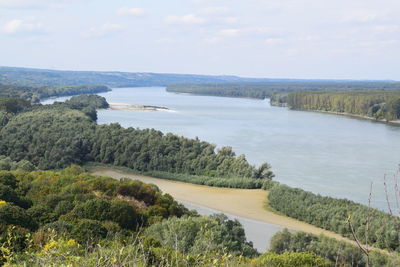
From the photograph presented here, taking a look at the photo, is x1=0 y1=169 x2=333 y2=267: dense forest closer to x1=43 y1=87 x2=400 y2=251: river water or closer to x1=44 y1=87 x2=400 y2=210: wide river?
x1=43 y1=87 x2=400 y2=251: river water

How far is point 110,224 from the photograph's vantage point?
9.48 meters

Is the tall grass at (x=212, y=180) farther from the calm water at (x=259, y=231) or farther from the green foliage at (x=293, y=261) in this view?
the green foliage at (x=293, y=261)

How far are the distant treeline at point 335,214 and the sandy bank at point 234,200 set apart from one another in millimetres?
265

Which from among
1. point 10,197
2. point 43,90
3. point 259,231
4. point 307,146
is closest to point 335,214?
point 259,231

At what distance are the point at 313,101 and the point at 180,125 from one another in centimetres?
2632

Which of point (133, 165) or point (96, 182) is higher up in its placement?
point (96, 182)

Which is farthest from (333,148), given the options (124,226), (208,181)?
(124,226)

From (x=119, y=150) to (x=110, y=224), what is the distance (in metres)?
16.2

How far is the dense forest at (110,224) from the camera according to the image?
245 inches

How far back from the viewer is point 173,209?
42.6ft

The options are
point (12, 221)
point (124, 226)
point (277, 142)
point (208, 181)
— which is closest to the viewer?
point (12, 221)

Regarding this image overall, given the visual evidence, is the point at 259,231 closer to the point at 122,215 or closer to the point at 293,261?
the point at 122,215

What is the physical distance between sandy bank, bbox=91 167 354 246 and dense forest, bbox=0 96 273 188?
4.64ft

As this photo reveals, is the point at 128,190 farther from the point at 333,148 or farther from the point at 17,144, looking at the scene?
the point at 333,148
